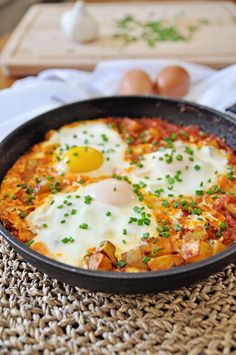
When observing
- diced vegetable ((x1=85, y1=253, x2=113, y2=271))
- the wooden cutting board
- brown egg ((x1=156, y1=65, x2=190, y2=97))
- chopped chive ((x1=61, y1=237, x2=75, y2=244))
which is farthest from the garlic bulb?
diced vegetable ((x1=85, y1=253, x2=113, y2=271))

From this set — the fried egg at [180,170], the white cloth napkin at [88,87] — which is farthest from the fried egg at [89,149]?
the white cloth napkin at [88,87]

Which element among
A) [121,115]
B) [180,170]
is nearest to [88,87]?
[121,115]

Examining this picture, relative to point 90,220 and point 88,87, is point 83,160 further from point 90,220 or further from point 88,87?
point 88,87

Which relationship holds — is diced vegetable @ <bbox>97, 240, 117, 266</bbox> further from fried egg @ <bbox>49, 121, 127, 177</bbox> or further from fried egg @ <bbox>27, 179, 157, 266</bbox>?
fried egg @ <bbox>49, 121, 127, 177</bbox>

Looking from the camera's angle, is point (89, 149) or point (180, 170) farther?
point (89, 149)

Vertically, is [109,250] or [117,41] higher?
[109,250]

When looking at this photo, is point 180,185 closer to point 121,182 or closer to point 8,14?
point 121,182
